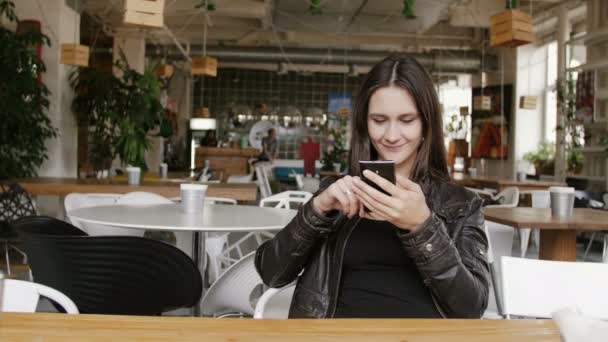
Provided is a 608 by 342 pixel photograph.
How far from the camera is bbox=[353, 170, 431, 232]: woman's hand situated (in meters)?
1.25

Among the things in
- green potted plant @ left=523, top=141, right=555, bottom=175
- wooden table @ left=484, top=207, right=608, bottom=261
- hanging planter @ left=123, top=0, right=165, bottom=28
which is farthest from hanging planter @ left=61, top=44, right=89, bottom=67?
green potted plant @ left=523, top=141, right=555, bottom=175

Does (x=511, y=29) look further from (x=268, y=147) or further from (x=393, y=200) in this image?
(x=268, y=147)

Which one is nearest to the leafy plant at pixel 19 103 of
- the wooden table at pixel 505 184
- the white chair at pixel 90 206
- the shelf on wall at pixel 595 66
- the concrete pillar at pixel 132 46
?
the white chair at pixel 90 206

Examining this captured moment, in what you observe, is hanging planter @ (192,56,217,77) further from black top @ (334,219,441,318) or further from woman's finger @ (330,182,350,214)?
woman's finger @ (330,182,350,214)

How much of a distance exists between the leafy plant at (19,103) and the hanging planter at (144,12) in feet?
5.86

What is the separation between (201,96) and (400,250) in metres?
17.0

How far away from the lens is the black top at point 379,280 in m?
1.51

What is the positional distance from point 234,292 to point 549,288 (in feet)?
3.79

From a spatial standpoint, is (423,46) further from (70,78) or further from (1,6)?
(1,6)

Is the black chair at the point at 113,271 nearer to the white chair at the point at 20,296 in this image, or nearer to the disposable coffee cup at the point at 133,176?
the white chair at the point at 20,296

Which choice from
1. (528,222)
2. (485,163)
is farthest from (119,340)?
(485,163)

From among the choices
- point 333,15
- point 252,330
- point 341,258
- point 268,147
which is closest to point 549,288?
point 341,258

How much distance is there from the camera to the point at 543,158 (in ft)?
39.2

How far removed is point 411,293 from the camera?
1511 millimetres
